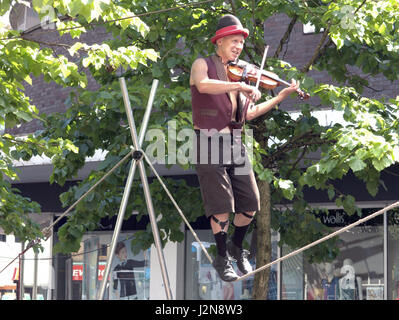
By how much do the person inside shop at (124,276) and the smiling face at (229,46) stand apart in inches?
450

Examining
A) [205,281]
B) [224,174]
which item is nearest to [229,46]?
[224,174]

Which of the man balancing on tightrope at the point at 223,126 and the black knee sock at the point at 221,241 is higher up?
the man balancing on tightrope at the point at 223,126

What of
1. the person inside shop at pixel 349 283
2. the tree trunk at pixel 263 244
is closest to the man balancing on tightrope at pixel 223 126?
the tree trunk at pixel 263 244

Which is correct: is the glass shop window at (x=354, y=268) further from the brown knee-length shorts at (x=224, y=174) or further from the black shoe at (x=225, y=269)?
the brown knee-length shorts at (x=224, y=174)

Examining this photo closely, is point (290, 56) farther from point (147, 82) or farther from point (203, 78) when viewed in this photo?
point (203, 78)

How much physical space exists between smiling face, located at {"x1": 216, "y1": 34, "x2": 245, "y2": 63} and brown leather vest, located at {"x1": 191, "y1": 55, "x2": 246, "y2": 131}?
0.28ft

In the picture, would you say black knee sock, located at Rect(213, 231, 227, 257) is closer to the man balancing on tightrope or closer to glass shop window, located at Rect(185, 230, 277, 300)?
the man balancing on tightrope

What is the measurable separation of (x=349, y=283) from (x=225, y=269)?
8.49 meters

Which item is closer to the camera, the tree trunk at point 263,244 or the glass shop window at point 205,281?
the tree trunk at point 263,244

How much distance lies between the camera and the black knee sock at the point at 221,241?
5574mm

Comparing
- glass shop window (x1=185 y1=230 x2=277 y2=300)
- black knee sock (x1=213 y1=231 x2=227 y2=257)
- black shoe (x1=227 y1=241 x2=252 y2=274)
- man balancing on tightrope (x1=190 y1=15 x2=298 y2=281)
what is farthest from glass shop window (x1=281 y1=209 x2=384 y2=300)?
man balancing on tightrope (x1=190 y1=15 x2=298 y2=281)

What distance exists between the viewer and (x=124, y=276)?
1648cm

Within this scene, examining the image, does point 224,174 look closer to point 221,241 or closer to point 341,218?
point 221,241

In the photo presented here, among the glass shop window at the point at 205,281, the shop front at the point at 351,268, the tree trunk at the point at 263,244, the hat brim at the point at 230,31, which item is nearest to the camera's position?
the hat brim at the point at 230,31
